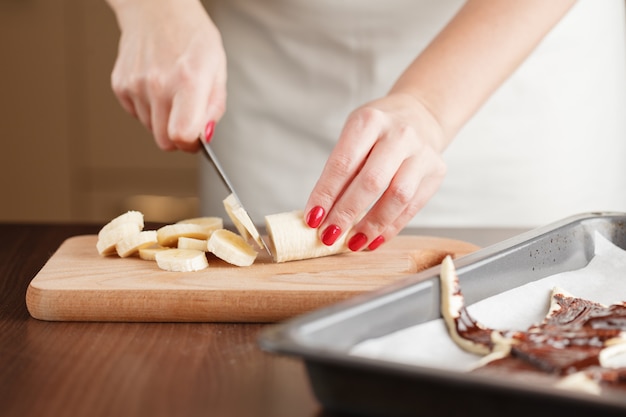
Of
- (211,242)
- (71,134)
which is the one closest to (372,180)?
(211,242)

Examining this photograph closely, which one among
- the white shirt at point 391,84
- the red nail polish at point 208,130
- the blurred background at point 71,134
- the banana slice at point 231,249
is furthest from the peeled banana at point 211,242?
the blurred background at point 71,134

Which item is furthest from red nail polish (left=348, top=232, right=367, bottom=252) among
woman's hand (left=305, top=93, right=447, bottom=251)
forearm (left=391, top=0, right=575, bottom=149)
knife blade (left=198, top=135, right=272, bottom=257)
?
forearm (left=391, top=0, right=575, bottom=149)

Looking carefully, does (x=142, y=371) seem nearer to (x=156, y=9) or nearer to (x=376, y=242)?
(x=376, y=242)

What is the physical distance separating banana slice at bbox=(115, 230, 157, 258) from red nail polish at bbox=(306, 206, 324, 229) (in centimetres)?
21

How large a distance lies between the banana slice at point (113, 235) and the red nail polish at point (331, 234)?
249 millimetres

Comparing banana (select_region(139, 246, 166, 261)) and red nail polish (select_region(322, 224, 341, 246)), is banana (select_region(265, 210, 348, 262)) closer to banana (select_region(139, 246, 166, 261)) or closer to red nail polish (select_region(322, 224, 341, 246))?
red nail polish (select_region(322, 224, 341, 246))

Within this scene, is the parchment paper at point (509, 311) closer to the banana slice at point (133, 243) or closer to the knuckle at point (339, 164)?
the knuckle at point (339, 164)

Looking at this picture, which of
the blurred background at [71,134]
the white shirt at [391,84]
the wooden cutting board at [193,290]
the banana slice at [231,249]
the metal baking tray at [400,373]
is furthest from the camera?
the blurred background at [71,134]

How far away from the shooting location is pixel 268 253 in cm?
124

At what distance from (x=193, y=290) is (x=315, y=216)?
23 centimetres

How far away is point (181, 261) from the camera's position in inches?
43.8

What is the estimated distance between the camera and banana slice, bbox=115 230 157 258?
1.19 m

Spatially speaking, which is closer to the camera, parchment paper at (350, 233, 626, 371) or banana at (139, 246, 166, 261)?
parchment paper at (350, 233, 626, 371)

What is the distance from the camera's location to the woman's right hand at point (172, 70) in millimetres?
1245
